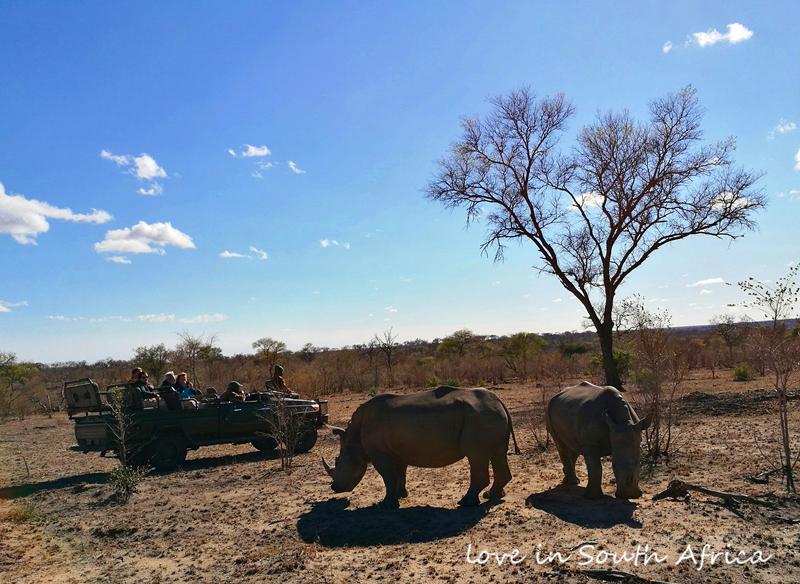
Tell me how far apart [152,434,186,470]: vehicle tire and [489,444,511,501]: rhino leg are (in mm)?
7301

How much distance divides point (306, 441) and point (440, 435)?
21.6ft

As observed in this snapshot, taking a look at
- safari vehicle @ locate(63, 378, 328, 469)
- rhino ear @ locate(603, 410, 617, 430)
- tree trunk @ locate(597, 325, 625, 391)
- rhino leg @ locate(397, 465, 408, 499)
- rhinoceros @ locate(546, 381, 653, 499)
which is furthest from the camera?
tree trunk @ locate(597, 325, 625, 391)

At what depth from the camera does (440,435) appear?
7961 millimetres

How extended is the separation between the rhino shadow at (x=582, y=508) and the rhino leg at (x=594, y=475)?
88mm

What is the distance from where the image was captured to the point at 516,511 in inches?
288

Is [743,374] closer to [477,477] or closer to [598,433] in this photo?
[598,433]

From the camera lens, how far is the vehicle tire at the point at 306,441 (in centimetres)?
1347

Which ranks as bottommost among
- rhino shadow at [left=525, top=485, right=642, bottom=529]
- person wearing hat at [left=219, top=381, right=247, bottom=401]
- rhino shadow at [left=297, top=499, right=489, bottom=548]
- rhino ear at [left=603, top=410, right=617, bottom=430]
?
rhino shadow at [left=297, top=499, right=489, bottom=548]

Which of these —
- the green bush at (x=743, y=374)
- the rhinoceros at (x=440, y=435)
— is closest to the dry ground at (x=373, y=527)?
the rhinoceros at (x=440, y=435)

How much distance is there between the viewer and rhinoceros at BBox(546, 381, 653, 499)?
23.9 feet

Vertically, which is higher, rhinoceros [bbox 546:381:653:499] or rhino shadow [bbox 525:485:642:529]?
rhinoceros [bbox 546:381:653:499]

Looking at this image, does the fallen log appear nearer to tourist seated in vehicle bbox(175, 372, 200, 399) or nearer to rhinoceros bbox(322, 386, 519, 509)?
rhinoceros bbox(322, 386, 519, 509)

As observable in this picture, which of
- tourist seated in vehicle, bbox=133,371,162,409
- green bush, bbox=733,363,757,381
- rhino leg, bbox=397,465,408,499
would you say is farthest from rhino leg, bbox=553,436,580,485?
green bush, bbox=733,363,757,381

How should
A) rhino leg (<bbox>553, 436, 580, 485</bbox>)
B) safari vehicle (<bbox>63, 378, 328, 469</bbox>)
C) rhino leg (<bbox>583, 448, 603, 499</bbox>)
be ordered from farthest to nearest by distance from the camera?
safari vehicle (<bbox>63, 378, 328, 469</bbox>)
rhino leg (<bbox>553, 436, 580, 485</bbox>)
rhino leg (<bbox>583, 448, 603, 499</bbox>)
